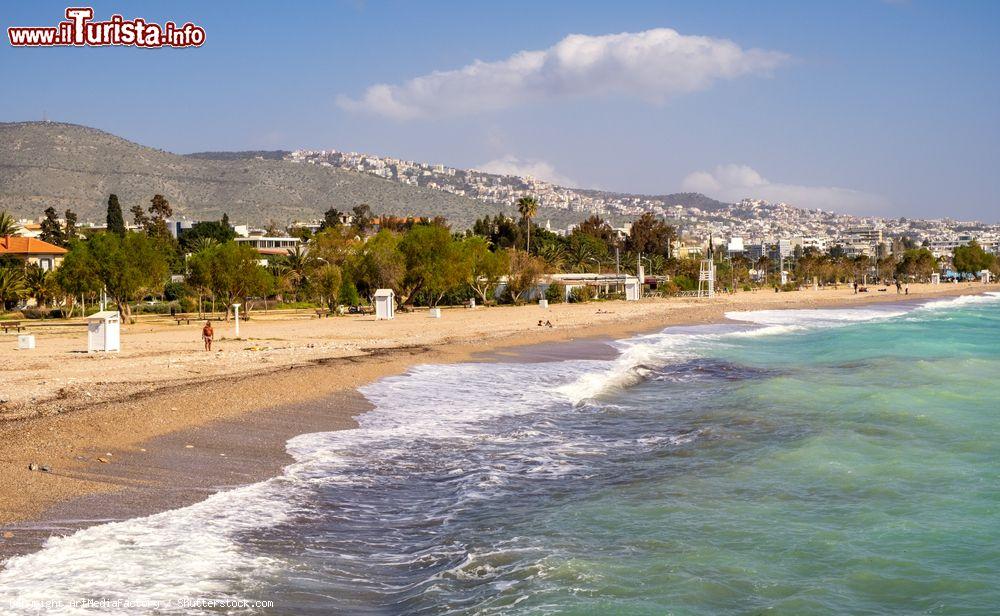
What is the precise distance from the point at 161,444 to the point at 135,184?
544 ft

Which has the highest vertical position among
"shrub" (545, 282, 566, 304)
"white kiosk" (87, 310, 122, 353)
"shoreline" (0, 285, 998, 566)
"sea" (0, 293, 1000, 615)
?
"shrub" (545, 282, 566, 304)

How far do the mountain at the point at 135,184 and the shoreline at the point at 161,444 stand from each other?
139 metres

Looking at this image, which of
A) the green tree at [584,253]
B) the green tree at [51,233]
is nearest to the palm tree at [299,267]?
the green tree at [51,233]

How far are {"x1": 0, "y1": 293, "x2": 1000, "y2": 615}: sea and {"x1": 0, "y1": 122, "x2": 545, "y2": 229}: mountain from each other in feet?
471

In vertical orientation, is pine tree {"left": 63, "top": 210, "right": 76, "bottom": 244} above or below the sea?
above

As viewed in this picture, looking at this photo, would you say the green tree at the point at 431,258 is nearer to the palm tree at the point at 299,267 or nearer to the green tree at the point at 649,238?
the palm tree at the point at 299,267

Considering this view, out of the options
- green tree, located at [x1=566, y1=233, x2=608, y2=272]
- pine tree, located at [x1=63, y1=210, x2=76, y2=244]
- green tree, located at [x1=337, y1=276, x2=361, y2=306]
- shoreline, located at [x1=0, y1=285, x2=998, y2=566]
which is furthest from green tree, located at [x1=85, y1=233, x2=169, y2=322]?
green tree, located at [x1=566, y1=233, x2=608, y2=272]

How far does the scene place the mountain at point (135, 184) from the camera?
504ft

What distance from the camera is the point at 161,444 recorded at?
39.9ft

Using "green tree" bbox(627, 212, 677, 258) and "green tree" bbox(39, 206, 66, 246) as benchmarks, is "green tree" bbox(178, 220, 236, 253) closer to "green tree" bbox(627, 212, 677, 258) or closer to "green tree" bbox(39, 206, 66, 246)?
"green tree" bbox(39, 206, 66, 246)

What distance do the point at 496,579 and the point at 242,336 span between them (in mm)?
23806

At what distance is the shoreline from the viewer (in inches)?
363

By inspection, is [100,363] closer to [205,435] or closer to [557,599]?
[205,435]

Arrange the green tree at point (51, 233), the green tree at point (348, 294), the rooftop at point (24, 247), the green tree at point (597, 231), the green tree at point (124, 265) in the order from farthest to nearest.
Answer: the green tree at point (597, 231) < the green tree at point (51, 233) < the rooftop at point (24, 247) < the green tree at point (348, 294) < the green tree at point (124, 265)
